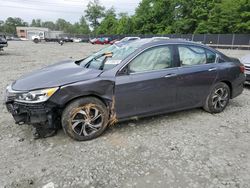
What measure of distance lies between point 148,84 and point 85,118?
1131 millimetres

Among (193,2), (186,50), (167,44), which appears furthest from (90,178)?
(193,2)

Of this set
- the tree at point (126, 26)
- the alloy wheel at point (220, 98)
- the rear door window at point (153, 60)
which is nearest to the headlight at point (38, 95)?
the rear door window at point (153, 60)

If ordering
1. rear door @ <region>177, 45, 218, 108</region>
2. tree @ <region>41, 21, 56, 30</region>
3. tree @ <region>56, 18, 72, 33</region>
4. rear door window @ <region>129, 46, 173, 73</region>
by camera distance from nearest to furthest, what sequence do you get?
rear door window @ <region>129, 46, 173, 73</region>, rear door @ <region>177, 45, 218, 108</region>, tree @ <region>56, 18, 72, 33</region>, tree @ <region>41, 21, 56, 30</region>

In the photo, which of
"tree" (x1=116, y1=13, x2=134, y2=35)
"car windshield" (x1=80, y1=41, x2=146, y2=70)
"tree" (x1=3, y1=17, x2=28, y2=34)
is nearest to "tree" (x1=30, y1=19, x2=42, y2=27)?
"tree" (x1=3, y1=17, x2=28, y2=34)

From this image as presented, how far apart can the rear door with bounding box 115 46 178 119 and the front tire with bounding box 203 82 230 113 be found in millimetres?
961

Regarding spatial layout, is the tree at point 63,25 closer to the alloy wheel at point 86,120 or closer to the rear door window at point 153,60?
the rear door window at point 153,60

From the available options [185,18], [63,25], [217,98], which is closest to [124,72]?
[217,98]

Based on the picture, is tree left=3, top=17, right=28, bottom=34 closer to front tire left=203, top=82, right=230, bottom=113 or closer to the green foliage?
the green foliage

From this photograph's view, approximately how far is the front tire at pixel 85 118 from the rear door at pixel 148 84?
11.6 inches

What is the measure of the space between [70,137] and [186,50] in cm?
254

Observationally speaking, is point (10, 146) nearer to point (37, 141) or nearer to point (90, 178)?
point (37, 141)

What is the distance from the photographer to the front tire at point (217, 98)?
170 inches

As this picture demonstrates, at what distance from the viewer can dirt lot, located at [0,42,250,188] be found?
253 centimetres

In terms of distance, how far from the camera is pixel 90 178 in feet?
8.39
